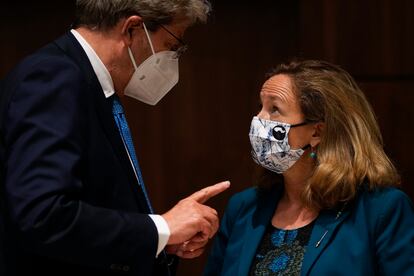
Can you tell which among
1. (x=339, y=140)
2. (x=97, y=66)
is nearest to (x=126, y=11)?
(x=97, y=66)

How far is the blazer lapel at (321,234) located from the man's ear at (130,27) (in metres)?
0.81

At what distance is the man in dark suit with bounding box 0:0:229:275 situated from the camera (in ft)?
5.28

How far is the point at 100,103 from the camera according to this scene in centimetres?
183

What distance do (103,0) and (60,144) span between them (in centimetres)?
50

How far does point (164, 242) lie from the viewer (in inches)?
69.0

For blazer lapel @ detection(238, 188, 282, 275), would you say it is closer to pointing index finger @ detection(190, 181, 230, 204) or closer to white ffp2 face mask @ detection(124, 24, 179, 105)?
pointing index finger @ detection(190, 181, 230, 204)

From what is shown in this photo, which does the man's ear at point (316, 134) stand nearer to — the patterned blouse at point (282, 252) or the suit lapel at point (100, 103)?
the patterned blouse at point (282, 252)

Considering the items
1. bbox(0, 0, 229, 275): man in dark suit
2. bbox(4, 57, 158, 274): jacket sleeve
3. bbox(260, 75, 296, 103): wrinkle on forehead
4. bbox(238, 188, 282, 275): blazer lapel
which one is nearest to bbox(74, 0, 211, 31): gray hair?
bbox(0, 0, 229, 275): man in dark suit

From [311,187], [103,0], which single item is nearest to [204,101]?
[311,187]

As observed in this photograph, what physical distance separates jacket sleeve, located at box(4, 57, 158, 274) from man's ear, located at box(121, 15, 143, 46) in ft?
0.90

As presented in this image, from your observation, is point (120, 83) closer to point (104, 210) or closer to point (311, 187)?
point (104, 210)

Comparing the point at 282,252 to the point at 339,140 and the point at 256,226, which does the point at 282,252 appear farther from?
the point at 339,140

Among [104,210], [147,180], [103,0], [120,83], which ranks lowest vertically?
[147,180]

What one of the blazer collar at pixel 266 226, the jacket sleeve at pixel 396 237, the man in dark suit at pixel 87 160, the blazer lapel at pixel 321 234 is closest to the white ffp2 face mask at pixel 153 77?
the man in dark suit at pixel 87 160
